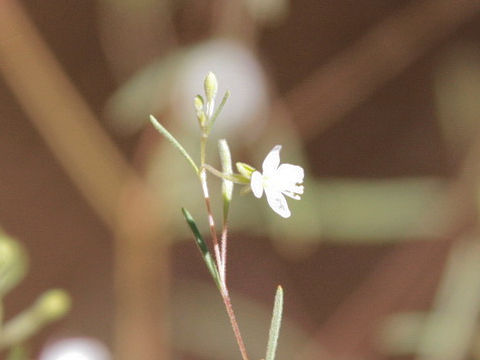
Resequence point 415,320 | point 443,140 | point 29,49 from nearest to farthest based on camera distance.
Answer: point 415,320, point 29,49, point 443,140

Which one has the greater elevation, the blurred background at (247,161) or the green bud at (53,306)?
the blurred background at (247,161)

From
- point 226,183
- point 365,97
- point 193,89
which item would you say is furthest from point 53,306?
point 365,97

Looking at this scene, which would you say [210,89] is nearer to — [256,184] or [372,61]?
[256,184]

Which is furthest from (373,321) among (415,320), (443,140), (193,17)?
(193,17)

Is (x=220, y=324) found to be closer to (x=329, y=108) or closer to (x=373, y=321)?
(x=373, y=321)

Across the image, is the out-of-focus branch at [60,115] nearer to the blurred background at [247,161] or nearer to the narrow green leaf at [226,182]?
the blurred background at [247,161]

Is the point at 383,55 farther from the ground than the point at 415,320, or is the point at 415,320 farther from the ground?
the point at 383,55

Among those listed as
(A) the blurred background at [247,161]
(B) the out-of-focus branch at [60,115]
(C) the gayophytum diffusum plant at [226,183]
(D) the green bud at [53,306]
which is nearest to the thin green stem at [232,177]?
(C) the gayophytum diffusum plant at [226,183]
